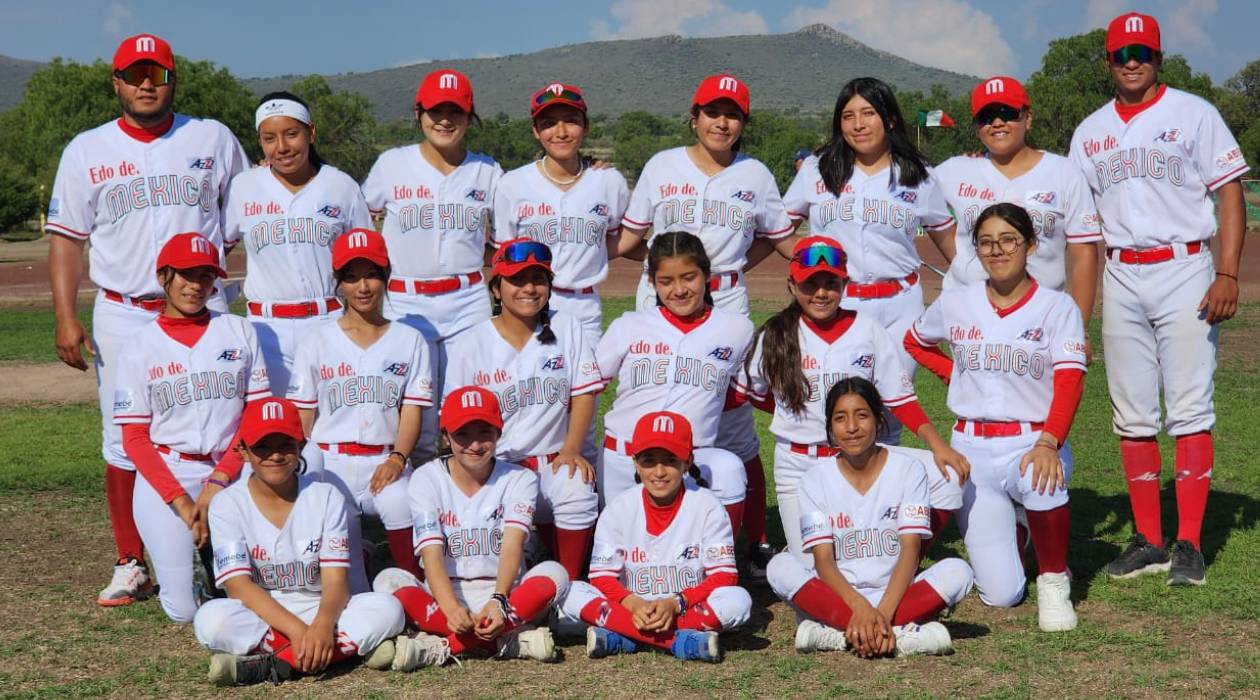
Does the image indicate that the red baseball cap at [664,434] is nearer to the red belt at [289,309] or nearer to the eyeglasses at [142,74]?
the red belt at [289,309]

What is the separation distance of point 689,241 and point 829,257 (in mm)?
592

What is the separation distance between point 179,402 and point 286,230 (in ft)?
2.91

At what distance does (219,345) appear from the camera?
17.0 ft

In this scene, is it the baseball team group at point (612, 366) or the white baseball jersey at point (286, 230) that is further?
the white baseball jersey at point (286, 230)

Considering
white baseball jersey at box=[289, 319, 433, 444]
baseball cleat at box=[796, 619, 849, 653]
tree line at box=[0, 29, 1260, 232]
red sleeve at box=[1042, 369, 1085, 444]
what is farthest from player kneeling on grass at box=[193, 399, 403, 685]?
tree line at box=[0, 29, 1260, 232]

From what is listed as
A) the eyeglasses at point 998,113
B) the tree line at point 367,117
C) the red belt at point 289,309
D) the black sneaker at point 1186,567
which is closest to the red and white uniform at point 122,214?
the red belt at point 289,309

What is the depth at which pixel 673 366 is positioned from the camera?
529 centimetres

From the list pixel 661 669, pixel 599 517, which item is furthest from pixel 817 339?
pixel 661 669

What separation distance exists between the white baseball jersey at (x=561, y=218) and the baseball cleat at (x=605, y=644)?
6.05 ft

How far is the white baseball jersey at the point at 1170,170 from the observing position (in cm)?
551

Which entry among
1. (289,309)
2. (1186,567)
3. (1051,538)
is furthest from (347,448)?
(1186,567)

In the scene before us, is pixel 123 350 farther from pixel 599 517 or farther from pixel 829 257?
pixel 829 257

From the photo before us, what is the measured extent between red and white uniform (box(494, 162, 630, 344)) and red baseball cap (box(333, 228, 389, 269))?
2.85ft

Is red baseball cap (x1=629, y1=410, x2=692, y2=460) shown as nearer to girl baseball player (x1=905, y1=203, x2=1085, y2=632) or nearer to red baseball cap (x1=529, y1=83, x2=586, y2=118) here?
girl baseball player (x1=905, y1=203, x2=1085, y2=632)
